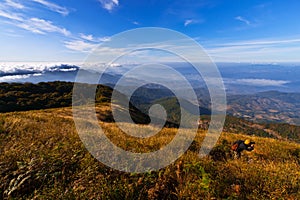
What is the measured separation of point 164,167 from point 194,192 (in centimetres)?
137

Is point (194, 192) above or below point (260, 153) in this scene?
above

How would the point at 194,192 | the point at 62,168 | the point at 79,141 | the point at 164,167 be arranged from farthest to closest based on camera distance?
the point at 79,141 < the point at 164,167 < the point at 62,168 < the point at 194,192

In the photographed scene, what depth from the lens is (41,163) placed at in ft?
16.8

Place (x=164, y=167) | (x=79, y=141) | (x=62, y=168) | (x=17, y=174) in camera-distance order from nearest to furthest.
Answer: (x=17, y=174) → (x=62, y=168) → (x=164, y=167) → (x=79, y=141)

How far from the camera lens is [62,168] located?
5168 mm

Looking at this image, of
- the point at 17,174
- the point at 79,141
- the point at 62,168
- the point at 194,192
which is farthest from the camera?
the point at 79,141

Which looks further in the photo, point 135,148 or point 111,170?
point 135,148

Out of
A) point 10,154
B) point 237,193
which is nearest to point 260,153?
point 237,193

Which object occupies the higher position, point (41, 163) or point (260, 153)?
point (41, 163)

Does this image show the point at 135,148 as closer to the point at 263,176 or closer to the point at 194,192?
the point at 194,192

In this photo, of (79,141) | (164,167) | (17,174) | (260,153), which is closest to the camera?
(17,174)

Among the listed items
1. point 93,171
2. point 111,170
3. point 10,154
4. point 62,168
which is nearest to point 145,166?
point 111,170

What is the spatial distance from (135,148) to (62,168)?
2599 millimetres

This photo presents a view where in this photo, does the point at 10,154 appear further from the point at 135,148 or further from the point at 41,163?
the point at 135,148
